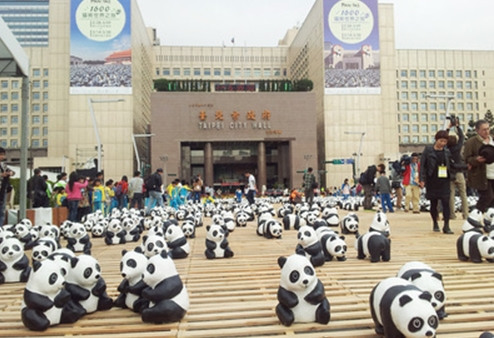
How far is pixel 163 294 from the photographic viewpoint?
3285 mm

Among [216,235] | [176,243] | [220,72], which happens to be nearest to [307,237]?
[216,235]

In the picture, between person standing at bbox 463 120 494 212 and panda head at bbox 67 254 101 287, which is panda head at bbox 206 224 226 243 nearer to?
panda head at bbox 67 254 101 287

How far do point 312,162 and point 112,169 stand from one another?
24505mm

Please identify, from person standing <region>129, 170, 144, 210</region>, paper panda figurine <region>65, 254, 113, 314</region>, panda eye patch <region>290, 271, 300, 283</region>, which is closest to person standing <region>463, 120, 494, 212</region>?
panda eye patch <region>290, 271, 300, 283</region>

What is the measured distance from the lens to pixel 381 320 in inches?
109

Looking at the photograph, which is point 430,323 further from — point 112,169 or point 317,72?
point 317,72

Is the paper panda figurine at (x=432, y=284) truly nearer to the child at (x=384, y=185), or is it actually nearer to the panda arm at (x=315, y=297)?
the panda arm at (x=315, y=297)

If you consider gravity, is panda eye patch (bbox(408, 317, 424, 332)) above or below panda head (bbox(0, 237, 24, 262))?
below

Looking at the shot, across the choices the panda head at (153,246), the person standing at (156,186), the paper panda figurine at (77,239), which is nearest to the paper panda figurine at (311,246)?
the panda head at (153,246)

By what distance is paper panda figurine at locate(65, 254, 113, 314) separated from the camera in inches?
140

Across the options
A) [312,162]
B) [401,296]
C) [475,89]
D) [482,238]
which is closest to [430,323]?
[401,296]

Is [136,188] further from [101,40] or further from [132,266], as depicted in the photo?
[101,40]

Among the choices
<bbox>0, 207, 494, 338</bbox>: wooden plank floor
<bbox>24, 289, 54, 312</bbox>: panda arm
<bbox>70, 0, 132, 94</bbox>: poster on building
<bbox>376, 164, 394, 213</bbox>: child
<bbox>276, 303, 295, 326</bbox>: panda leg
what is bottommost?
<bbox>0, 207, 494, 338</bbox>: wooden plank floor

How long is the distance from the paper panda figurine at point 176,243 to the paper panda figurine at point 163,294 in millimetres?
2624
